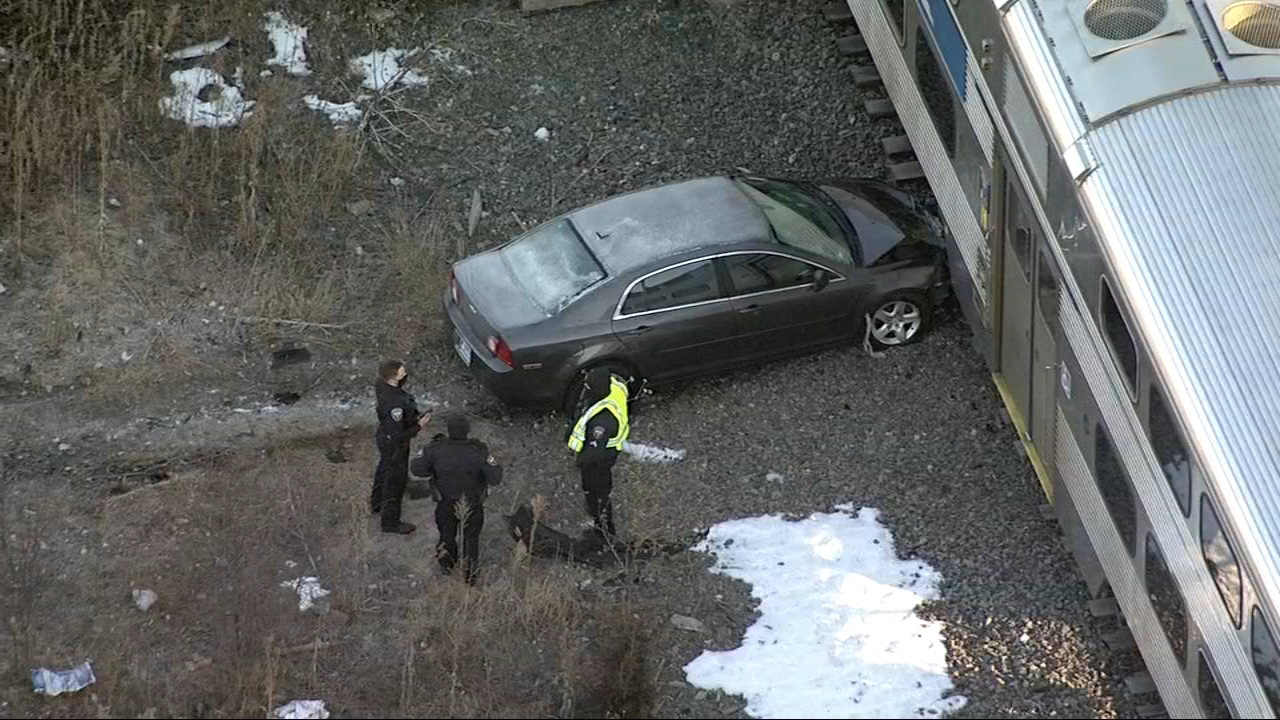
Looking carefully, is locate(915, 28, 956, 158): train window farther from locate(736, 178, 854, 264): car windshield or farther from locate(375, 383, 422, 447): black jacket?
locate(375, 383, 422, 447): black jacket

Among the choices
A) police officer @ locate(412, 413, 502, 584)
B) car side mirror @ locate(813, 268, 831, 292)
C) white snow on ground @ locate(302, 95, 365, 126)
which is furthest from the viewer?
white snow on ground @ locate(302, 95, 365, 126)

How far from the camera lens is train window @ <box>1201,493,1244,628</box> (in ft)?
25.3

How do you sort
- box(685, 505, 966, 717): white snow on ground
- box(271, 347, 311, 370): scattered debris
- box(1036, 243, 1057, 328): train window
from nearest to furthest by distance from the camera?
box(685, 505, 966, 717): white snow on ground
box(1036, 243, 1057, 328): train window
box(271, 347, 311, 370): scattered debris

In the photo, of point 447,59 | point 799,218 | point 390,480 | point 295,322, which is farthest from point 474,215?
point 390,480

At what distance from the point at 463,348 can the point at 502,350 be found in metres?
0.48

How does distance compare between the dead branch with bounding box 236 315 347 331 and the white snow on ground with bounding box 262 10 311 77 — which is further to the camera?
the white snow on ground with bounding box 262 10 311 77

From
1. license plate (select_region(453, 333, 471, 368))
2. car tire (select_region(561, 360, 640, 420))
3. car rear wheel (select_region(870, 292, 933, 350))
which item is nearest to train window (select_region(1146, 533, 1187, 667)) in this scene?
car rear wheel (select_region(870, 292, 933, 350))

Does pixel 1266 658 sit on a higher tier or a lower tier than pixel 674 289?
lower

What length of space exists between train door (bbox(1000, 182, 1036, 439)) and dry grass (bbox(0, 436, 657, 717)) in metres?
2.82

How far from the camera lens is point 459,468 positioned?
9977 mm

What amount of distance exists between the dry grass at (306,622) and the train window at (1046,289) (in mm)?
2935

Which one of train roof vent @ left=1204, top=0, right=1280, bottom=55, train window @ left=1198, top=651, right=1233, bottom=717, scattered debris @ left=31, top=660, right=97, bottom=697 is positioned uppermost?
train roof vent @ left=1204, top=0, right=1280, bottom=55

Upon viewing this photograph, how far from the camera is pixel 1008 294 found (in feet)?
35.6

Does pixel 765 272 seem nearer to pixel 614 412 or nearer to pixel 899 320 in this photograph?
pixel 899 320
